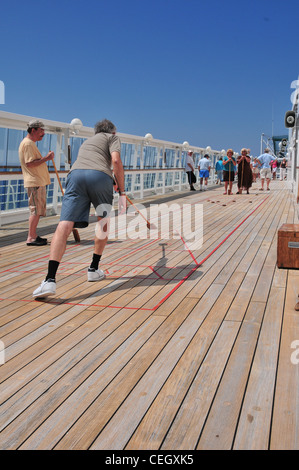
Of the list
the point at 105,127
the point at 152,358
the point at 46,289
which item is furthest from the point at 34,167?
the point at 152,358

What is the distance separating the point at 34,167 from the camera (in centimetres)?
509

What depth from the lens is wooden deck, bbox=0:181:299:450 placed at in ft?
5.32

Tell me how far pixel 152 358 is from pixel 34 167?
342 centimetres

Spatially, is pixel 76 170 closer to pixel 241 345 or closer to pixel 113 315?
pixel 113 315

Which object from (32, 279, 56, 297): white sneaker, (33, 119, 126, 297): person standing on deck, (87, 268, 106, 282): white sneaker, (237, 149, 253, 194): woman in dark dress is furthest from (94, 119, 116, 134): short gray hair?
(237, 149, 253, 194): woman in dark dress

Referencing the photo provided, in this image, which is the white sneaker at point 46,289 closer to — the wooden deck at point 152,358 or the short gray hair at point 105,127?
the wooden deck at point 152,358

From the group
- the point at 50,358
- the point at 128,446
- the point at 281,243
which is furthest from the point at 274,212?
the point at 128,446

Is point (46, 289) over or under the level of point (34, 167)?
under

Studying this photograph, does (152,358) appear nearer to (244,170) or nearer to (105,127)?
(105,127)

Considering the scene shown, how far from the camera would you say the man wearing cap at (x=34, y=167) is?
4.98 metres

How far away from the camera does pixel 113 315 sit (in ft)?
9.43

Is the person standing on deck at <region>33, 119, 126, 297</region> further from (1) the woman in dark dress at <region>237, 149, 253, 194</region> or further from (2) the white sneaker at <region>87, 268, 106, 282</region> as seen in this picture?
(1) the woman in dark dress at <region>237, 149, 253, 194</region>
